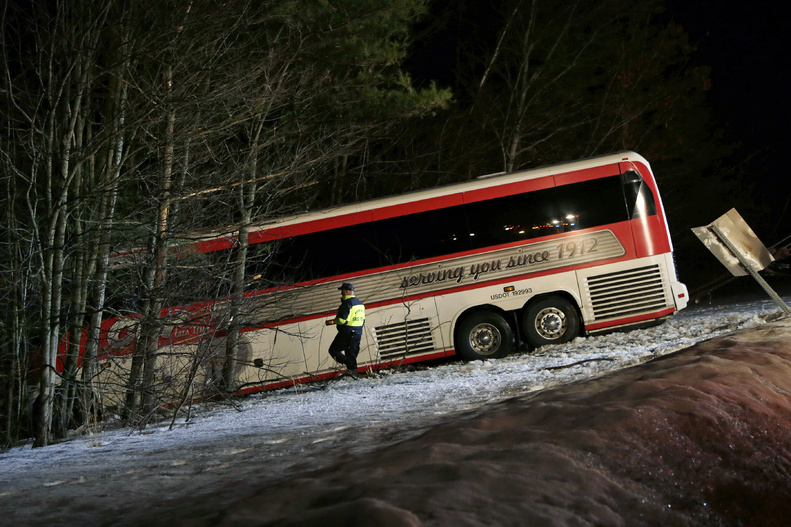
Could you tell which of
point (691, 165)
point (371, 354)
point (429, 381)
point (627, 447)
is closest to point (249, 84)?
point (429, 381)

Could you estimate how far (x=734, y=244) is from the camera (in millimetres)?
10711

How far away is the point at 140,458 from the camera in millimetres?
5453

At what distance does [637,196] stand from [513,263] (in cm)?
257

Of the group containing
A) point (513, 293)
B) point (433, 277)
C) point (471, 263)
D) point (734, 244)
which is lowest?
point (734, 244)

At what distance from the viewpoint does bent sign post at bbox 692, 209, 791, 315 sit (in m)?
10.7

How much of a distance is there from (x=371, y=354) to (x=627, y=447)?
1065 centimetres

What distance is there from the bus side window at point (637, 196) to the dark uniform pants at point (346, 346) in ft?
18.3

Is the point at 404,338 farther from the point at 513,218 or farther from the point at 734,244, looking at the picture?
the point at 734,244

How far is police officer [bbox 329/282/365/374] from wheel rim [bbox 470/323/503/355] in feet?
8.71

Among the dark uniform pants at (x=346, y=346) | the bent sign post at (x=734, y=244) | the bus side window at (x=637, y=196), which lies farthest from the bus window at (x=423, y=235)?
the bent sign post at (x=734, y=244)

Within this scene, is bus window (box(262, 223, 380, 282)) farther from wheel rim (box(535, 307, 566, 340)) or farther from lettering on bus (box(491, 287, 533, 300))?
wheel rim (box(535, 307, 566, 340))

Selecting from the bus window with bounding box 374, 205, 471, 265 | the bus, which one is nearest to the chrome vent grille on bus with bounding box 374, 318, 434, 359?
the bus

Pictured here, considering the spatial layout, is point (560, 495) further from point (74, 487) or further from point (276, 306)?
point (276, 306)

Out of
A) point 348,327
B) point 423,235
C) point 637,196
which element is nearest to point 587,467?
point 348,327
